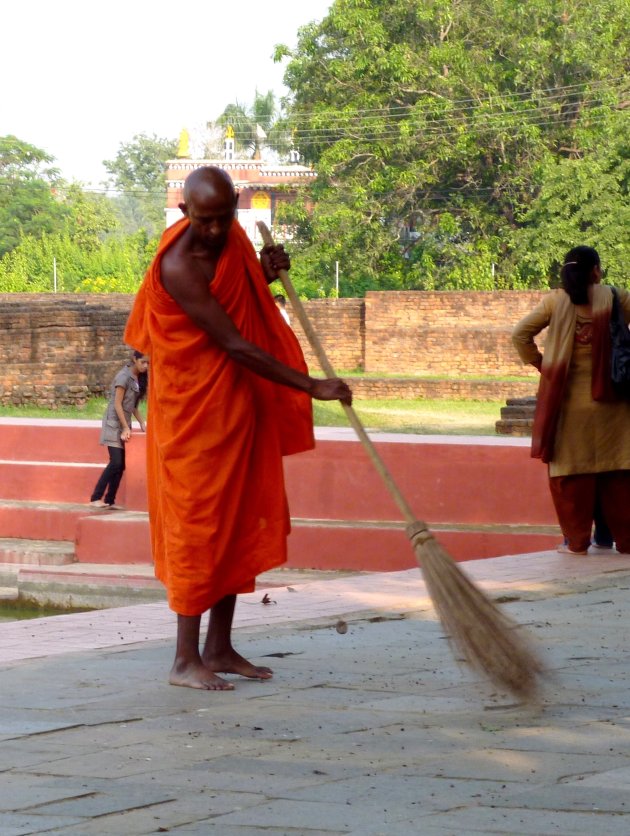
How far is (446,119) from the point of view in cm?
2917

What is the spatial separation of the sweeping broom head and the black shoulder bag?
2.83 m

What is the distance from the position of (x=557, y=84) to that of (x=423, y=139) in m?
2.94

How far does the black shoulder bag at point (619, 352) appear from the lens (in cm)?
632

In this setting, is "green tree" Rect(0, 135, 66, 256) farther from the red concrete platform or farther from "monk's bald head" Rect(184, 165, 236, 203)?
"monk's bald head" Rect(184, 165, 236, 203)

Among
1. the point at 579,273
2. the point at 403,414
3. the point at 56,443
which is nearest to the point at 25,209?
the point at 403,414

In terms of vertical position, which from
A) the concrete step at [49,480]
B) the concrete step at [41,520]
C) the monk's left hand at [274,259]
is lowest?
the concrete step at [41,520]

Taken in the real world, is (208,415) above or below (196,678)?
above

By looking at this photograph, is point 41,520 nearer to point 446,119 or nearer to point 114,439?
point 114,439

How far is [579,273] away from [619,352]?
0.39 m

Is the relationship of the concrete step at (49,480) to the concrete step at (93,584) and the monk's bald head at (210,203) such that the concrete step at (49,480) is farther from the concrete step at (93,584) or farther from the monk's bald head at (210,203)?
the monk's bald head at (210,203)

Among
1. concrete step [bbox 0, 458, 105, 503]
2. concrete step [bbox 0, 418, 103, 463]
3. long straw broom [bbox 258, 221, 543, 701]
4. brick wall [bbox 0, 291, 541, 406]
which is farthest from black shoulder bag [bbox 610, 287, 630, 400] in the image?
brick wall [bbox 0, 291, 541, 406]

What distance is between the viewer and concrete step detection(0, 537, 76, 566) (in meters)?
9.91

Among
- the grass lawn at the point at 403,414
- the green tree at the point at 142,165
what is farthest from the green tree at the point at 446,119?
the green tree at the point at 142,165

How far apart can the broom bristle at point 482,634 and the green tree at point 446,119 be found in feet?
81.5
